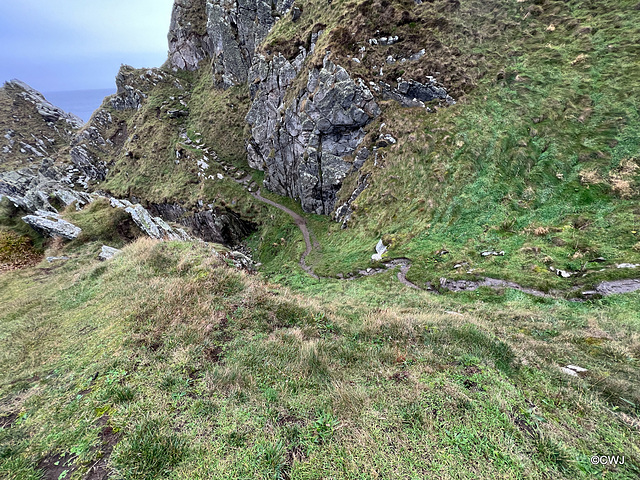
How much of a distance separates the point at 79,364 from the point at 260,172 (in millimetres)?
59815

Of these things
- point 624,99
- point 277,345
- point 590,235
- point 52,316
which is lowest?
point 590,235

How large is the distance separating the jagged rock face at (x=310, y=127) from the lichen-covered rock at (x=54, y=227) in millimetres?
33606

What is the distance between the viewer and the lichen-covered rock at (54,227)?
22906 millimetres

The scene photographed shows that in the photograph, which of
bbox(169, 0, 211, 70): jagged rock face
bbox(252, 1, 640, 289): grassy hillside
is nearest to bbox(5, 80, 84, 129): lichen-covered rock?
bbox(169, 0, 211, 70): jagged rock face

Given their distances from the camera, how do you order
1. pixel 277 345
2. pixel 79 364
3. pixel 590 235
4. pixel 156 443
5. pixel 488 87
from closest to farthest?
pixel 156 443 → pixel 79 364 → pixel 277 345 → pixel 590 235 → pixel 488 87

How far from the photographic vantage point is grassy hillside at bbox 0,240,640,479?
475 cm

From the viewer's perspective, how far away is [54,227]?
2305cm

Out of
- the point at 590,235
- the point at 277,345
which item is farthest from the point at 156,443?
the point at 590,235

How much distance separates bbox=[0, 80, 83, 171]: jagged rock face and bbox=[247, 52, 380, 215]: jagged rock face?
94388 millimetres

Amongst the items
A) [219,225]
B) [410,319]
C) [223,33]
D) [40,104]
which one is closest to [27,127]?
[40,104]

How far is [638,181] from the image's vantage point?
19766 mm

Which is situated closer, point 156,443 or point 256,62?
point 156,443

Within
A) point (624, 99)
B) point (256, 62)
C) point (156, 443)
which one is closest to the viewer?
point (156, 443)

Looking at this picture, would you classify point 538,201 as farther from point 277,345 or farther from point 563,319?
point 277,345
